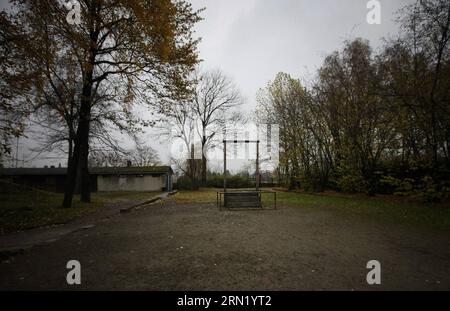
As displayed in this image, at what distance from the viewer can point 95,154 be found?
16.9m

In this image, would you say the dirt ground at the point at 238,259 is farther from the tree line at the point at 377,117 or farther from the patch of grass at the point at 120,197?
the patch of grass at the point at 120,197

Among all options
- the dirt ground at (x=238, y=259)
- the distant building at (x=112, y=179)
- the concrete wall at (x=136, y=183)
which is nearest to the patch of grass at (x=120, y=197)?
the concrete wall at (x=136, y=183)

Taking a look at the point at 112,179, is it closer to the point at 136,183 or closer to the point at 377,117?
the point at 136,183

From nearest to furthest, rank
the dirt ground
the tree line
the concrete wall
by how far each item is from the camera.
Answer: the dirt ground, the tree line, the concrete wall

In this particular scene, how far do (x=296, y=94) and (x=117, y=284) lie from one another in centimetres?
2601

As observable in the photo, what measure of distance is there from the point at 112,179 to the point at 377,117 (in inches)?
1404

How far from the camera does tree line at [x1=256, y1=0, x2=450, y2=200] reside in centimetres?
1370

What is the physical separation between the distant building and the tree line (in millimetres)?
18430

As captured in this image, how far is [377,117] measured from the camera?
17844 millimetres

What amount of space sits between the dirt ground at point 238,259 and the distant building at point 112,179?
97.1 ft
